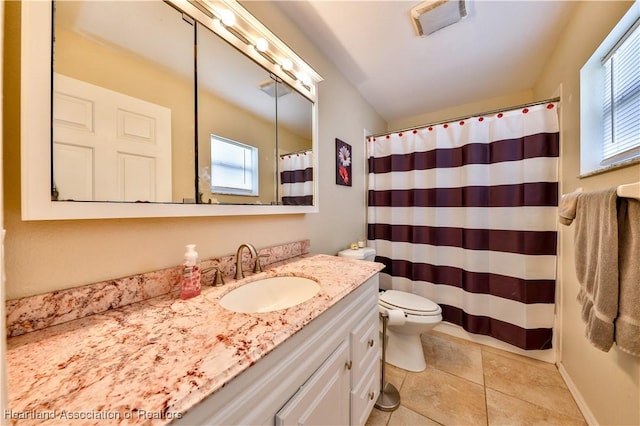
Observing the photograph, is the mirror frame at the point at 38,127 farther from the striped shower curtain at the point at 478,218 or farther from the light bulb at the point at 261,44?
the striped shower curtain at the point at 478,218

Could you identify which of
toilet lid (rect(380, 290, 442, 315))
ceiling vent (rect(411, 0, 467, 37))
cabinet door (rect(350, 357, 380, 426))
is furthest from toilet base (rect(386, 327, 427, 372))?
ceiling vent (rect(411, 0, 467, 37))

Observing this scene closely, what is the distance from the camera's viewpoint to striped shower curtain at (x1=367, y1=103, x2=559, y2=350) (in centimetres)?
155

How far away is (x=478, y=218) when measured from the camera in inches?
69.3

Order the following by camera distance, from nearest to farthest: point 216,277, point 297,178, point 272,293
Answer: point 216,277 < point 272,293 < point 297,178

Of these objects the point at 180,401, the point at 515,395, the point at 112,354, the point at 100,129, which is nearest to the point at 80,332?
the point at 112,354

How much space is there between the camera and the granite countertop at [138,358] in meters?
0.38

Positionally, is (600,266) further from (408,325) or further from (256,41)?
(256,41)

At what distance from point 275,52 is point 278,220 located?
0.91m

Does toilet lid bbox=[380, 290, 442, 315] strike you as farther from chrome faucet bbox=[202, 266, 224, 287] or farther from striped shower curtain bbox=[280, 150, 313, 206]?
chrome faucet bbox=[202, 266, 224, 287]

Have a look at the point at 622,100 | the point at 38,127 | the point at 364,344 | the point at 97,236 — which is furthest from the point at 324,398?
the point at 622,100

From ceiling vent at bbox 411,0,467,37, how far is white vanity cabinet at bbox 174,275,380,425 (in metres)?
1.50

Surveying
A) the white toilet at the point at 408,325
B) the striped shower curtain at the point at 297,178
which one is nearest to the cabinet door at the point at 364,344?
the white toilet at the point at 408,325

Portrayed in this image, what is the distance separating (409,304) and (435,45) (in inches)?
69.7

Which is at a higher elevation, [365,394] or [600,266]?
[600,266]
